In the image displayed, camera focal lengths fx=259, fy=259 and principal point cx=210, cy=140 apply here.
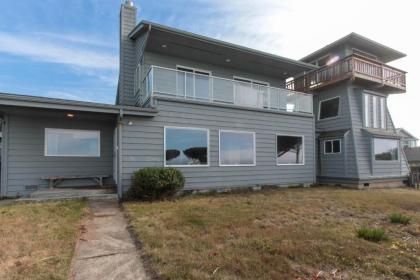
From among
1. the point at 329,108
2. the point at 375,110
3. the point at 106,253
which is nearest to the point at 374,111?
the point at 375,110

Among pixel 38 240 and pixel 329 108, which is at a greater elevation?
pixel 329 108

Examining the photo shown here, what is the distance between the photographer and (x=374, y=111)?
14398 millimetres

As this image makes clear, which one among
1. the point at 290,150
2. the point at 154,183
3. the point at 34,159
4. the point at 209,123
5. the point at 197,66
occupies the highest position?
the point at 197,66

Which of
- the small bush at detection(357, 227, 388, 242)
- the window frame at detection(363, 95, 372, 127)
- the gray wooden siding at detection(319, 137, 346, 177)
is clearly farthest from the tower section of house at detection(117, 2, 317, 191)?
the small bush at detection(357, 227, 388, 242)

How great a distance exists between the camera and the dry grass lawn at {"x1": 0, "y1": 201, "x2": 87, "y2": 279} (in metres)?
3.16

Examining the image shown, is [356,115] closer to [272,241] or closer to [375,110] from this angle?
[375,110]

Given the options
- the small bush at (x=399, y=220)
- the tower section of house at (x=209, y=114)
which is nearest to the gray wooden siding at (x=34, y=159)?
the tower section of house at (x=209, y=114)

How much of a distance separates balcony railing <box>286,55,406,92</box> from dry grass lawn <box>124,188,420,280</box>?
315 inches

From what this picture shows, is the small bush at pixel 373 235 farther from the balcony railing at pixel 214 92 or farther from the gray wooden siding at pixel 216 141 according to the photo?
the balcony railing at pixel 214 92

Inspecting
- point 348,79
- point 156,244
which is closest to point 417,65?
point 348,79

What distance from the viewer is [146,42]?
392 inches

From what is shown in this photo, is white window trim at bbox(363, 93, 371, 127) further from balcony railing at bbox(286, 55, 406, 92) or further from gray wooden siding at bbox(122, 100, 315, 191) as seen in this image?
gray wooden siding at bbox(122, 100, 315, 191)

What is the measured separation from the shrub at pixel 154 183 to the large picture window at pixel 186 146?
1.08 meters

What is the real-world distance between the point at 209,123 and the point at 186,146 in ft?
4.26
